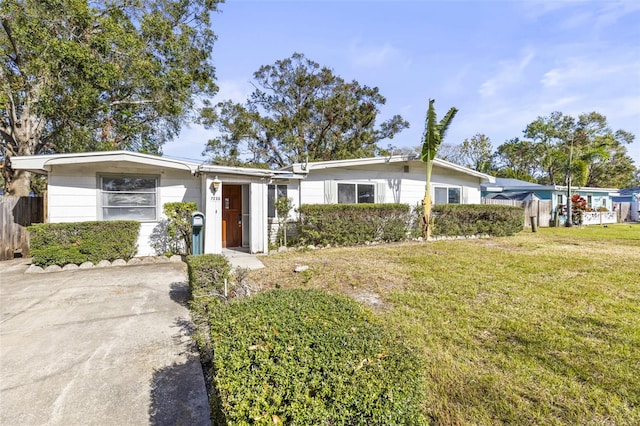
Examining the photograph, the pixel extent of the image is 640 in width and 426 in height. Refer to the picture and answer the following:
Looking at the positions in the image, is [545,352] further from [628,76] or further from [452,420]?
[628,76]

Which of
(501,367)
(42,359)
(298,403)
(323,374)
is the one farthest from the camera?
(42,359)

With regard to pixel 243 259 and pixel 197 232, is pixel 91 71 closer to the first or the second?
pixel 197 232

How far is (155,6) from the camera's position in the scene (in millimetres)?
13719

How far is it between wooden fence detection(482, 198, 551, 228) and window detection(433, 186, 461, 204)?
6.04m

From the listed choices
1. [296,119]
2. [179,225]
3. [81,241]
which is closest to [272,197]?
[179,225]

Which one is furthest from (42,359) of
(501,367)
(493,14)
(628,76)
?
(628,76)

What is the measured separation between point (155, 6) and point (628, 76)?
19.5 meters

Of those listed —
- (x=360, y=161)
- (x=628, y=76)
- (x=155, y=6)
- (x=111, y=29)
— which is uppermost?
(x=155, y=6)

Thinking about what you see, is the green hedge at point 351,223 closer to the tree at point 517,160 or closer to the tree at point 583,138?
the tree at point 517,160

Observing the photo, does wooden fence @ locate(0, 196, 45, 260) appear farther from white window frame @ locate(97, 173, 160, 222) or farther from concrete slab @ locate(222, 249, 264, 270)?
concrete slab @ locate(222, 249, 264, 270)

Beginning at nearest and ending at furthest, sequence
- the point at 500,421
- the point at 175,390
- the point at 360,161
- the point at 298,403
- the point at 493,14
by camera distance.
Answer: the point at 298,403
the point at 500,421
the point at 175,390
the point at 493,14
the point at 360,161

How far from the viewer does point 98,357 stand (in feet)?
10.2

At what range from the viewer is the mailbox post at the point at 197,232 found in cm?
763

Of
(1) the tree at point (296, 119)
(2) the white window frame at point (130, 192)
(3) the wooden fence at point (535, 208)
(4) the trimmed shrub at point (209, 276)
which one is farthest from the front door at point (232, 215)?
(3) the wooden fence at point (535, 208)
